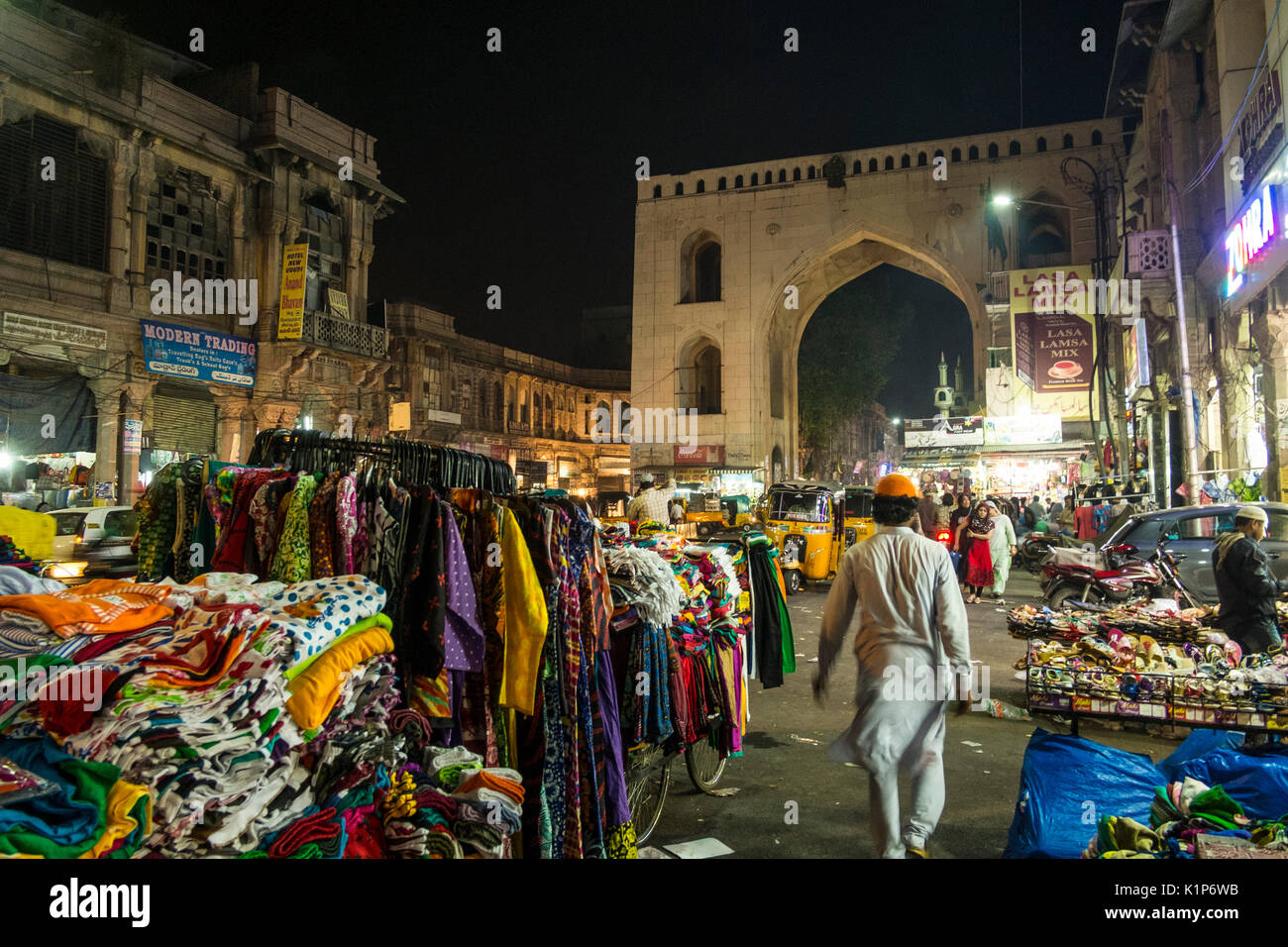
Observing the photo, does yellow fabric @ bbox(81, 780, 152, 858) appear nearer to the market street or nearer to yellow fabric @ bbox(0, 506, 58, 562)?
the market street

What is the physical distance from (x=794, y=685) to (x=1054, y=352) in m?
17.1

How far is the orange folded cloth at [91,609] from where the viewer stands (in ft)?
6.75

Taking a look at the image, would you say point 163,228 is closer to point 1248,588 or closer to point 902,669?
point 902,669

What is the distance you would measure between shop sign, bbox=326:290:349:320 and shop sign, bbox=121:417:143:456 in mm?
5840

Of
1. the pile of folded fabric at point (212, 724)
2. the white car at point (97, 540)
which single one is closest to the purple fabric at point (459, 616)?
the pile of folded fabric at point (212, 724)

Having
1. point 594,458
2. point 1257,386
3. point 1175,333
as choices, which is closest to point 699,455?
point 594,458

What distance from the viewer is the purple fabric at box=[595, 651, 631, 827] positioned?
125 inches

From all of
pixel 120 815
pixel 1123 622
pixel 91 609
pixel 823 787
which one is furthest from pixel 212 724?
pixel 1123 622

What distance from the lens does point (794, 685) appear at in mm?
7523

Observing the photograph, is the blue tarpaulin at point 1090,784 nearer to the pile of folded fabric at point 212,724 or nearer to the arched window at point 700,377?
the pile of folded fabric at point 212,724

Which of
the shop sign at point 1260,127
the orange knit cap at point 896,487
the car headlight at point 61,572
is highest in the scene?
the shop sign at point 1260,127

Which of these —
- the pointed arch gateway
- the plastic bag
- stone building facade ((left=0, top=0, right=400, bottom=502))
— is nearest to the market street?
the plastic bag

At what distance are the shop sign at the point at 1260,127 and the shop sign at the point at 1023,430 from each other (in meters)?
11.8
